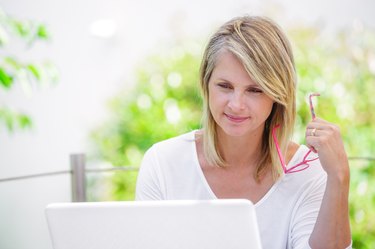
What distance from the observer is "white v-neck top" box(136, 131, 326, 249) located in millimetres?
1868

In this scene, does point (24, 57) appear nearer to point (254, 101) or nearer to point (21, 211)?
point (21, 211)

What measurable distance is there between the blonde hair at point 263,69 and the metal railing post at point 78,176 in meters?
0.78

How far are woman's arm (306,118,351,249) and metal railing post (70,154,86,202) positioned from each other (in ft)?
4.02

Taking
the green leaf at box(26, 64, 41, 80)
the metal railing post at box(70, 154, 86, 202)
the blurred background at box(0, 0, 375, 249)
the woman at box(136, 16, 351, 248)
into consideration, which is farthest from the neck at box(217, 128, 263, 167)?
the blurred background at box(0, 0, 375, 249)

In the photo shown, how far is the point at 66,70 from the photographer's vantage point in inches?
192

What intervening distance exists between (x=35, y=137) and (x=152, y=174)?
104 inches

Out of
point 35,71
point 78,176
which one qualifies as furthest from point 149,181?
point 35,71

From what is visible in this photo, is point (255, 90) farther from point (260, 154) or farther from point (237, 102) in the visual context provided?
point (260, 154)

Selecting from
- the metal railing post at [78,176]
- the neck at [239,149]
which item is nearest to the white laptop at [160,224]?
the neck at [239,149]

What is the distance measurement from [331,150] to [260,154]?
427 millimetres

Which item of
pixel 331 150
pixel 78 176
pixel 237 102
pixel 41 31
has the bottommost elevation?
pixel 78 176

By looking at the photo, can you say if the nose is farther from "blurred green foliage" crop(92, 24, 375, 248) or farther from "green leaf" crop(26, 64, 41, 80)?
"blurred green foliage" crop(92, 24, 375, 248)

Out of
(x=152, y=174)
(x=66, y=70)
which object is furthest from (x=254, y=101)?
(x=66, y=70)

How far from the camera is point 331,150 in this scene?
5.38ft
